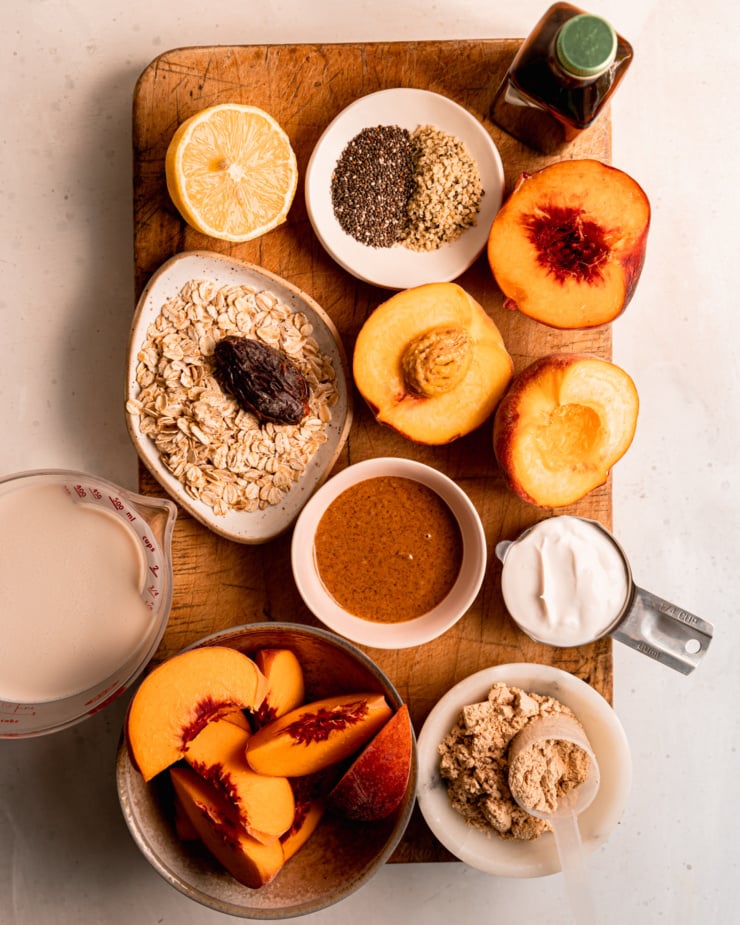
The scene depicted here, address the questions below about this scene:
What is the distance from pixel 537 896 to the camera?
1.26 metres

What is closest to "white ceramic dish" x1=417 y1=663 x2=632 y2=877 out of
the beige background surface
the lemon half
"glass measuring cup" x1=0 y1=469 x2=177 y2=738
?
the beige background surface

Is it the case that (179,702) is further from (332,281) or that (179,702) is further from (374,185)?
(374,185)

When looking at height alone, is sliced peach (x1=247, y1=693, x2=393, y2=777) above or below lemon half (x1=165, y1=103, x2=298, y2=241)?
below

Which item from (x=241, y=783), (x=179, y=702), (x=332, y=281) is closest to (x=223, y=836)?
(x=241, y=783)

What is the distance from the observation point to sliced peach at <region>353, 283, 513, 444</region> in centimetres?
97

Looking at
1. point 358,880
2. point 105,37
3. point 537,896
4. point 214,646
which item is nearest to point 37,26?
point 105,37

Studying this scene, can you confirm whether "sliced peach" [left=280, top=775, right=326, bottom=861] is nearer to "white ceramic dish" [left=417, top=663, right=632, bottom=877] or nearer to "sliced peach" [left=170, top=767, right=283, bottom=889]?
"sliced peach" [left=170, top=767, right=283, bottom=889]

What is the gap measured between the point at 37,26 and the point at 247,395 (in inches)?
28.4

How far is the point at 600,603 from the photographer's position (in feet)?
3.41

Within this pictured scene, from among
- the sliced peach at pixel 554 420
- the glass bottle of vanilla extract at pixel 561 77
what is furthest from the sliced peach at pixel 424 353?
the glass bottle of vanilla extract at pixel 561 77

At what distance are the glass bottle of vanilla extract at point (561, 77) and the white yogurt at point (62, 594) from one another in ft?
2.50

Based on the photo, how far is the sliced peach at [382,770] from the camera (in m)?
0.85

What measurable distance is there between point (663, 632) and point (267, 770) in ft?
1.85

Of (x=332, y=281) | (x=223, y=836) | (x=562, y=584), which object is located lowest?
(x=223, y=836)
